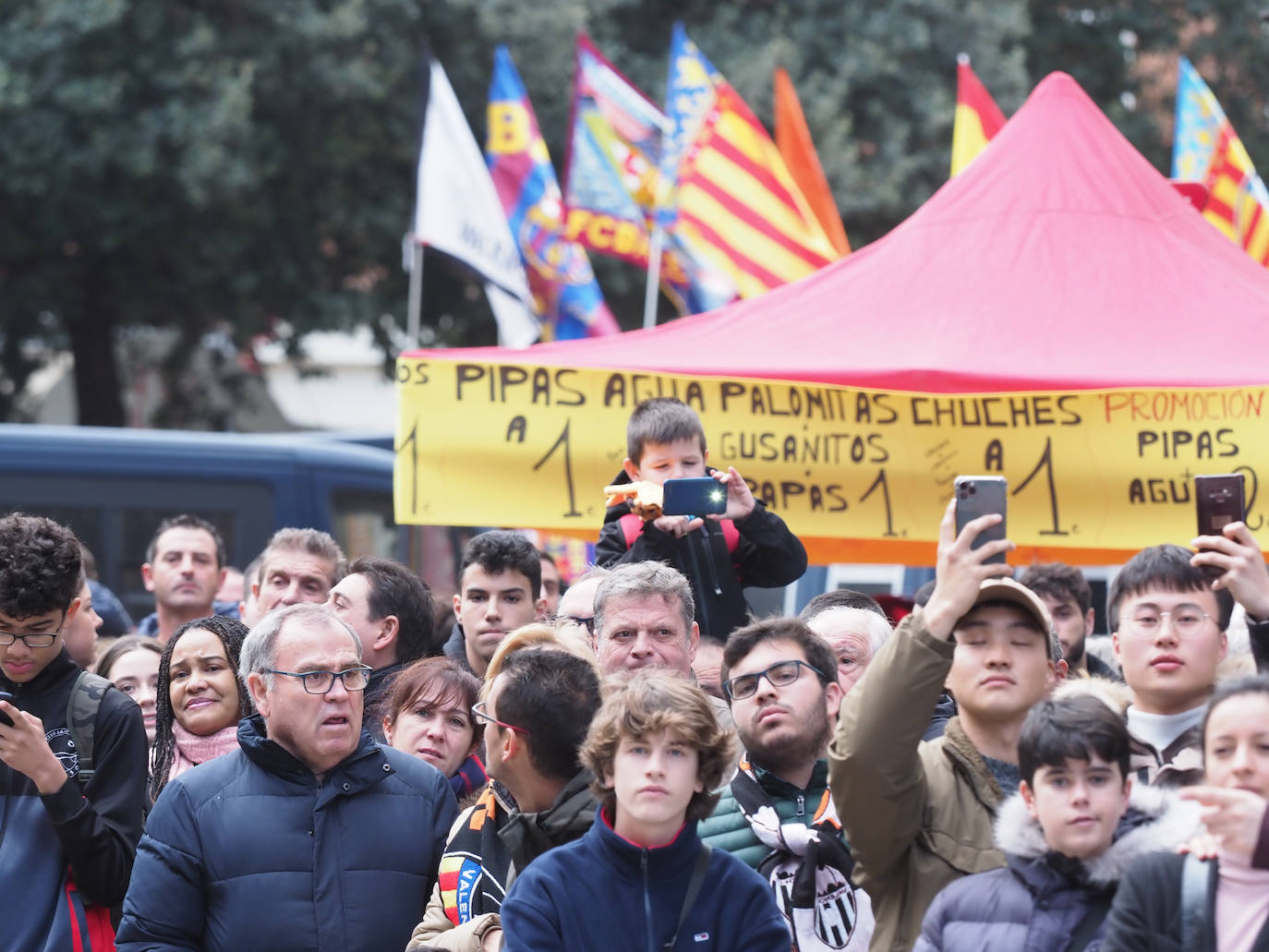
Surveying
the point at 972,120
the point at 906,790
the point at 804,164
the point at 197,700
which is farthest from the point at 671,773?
the point at 804,164

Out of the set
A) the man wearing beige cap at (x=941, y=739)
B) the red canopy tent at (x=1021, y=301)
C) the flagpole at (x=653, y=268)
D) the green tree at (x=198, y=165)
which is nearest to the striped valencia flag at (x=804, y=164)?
the flagpole at (x=653, y=268)

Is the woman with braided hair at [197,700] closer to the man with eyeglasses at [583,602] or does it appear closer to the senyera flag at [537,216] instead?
the man with eyeglasses at [583,602]

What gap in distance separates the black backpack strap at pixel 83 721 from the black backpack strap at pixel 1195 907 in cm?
268

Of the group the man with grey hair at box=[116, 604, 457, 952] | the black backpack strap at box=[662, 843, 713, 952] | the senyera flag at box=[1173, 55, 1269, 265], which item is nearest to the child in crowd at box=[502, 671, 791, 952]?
the black backpack strap at box=[662, 843, 713, 952]

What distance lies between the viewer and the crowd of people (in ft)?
11.0

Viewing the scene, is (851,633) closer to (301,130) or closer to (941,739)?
(941,739)

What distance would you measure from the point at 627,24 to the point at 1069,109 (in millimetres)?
13289

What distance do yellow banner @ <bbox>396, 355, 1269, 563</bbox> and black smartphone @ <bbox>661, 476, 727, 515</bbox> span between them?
40.9 inches

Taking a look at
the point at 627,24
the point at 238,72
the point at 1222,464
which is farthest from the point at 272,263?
the point at 1222,464

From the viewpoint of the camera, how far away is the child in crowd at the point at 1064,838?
3301 mm

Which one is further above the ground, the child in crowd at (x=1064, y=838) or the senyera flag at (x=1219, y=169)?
the senyera flag at (x=1219, y=169)

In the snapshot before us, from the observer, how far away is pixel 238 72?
54.0 ft

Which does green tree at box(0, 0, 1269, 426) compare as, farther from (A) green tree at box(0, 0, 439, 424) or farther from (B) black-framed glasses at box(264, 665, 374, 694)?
(B) black-framed glasses at box(264, 665, 374, 694)

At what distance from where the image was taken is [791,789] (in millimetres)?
4152
